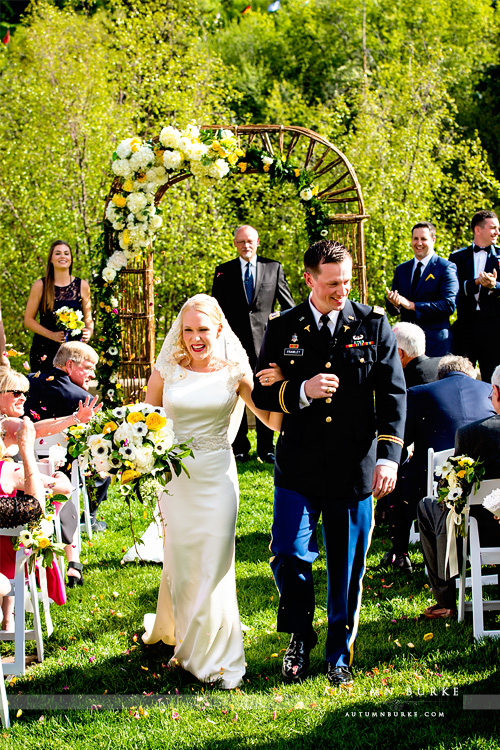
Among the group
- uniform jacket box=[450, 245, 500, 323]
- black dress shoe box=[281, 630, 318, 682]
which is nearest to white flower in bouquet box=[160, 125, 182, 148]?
uniform jacket box=[450, 245, 500, 323]

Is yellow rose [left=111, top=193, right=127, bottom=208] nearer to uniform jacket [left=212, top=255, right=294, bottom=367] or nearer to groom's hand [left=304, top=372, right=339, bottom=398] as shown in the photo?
uniform jacket [left=212, top=255, right=294, bottom=367]

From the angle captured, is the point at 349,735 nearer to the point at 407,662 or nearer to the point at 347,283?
the point at 407,662

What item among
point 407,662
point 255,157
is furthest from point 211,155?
point 407,662

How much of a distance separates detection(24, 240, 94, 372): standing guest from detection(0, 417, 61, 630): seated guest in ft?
12.3

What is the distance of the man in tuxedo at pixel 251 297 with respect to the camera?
26.2 ft

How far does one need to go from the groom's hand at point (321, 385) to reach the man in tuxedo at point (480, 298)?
4.28 metres

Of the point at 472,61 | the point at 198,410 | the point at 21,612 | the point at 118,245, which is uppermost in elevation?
the point at 472,61

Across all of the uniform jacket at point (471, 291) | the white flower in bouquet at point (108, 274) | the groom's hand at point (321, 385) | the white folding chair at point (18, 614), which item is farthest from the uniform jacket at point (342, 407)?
the white flower in bouquet at point (108, 274)

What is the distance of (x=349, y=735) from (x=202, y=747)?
59 cm

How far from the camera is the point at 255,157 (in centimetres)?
828

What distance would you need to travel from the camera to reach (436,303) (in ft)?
24.1

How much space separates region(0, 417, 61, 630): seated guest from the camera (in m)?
3.69

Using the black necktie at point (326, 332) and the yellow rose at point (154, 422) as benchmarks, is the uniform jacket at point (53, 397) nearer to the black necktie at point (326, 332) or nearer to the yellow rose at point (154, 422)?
the yellow rose at point (154, 422)

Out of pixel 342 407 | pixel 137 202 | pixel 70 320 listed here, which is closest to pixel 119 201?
pixel 137 202
